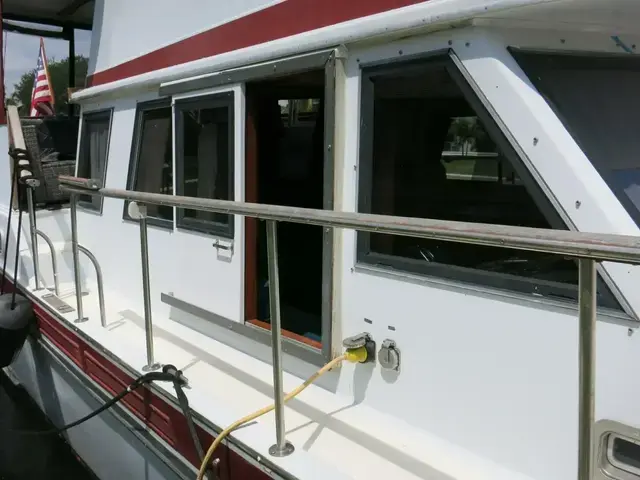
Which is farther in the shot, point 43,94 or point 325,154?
point 43,94

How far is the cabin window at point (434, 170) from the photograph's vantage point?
210cm

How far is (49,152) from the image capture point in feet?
19.6

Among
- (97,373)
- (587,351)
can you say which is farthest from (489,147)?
(97,373)

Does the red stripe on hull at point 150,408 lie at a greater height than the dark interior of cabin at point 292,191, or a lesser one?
lesser

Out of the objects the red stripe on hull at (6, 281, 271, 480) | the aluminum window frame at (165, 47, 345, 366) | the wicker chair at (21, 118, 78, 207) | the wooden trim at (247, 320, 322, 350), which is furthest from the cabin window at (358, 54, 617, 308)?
the wicker chair at (21, 118, 78, 207)

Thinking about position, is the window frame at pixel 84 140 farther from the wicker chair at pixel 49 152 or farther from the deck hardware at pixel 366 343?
the deck hardware at pixel 366 343

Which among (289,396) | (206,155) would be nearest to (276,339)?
(289,396)

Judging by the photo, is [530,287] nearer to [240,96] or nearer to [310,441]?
[310,441]

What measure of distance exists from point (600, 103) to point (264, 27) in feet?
5.19

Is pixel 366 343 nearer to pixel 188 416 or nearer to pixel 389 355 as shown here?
pixel 389 355

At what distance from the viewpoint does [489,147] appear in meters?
2.19

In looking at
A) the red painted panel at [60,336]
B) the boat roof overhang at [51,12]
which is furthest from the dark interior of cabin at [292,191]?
the boat roof overhang at [51,12]

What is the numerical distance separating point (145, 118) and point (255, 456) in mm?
2561

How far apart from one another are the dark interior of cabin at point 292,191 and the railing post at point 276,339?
3.64 ft
